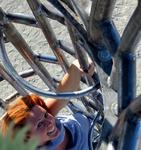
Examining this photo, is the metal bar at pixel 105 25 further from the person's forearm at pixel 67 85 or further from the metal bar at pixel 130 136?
the person's forearm at pixel 67 85

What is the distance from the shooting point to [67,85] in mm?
1144

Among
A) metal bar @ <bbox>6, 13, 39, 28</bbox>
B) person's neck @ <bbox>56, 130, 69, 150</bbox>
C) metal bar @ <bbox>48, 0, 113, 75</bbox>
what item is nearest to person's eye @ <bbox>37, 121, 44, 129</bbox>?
person's neck @ <bbox>56, 130, 69, 150</bbox>

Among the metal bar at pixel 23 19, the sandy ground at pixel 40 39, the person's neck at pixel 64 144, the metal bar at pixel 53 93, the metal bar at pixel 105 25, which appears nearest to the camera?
the metal bar at pixel 105 25

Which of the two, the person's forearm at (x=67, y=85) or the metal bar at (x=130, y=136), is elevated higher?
the metal bar at (x=130, y=136)

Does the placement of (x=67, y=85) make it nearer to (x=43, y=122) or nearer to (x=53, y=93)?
(x=43, y=122)

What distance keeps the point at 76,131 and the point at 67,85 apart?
0.52 ft

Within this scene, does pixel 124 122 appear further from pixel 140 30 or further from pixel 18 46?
pixel 18 46

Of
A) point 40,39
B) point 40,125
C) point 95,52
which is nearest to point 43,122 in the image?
point 40,125

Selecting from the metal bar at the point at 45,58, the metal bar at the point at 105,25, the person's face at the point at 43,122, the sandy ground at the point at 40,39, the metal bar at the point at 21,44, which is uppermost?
the metal bar at the point at 105,25

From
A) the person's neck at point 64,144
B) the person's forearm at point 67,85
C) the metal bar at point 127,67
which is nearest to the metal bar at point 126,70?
the metal bar at point 127,67

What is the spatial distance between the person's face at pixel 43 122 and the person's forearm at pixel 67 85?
8cm

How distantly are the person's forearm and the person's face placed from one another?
0.08 metres

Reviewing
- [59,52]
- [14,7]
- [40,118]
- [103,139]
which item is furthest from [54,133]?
[14,7]

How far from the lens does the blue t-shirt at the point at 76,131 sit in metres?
1.14
